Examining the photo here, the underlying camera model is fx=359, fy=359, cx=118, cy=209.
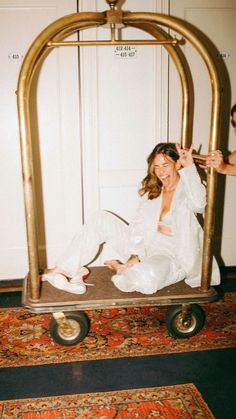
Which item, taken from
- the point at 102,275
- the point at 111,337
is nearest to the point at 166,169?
the point at 102,275

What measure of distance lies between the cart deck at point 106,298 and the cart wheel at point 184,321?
13 cm

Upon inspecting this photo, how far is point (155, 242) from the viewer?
8.55ft

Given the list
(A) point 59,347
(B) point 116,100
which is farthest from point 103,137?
(A) point 59,347

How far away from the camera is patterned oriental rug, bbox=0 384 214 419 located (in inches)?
74.6

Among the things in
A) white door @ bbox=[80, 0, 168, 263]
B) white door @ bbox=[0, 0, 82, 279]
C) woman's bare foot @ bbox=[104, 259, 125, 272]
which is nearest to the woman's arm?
woman's bare foot @ bbox=[104, 259, 125, 272]

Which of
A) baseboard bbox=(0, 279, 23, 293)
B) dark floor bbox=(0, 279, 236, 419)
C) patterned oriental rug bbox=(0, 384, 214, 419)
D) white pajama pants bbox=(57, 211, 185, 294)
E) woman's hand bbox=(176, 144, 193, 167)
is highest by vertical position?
woman's hand bbox=(176, 144, 193, 167)

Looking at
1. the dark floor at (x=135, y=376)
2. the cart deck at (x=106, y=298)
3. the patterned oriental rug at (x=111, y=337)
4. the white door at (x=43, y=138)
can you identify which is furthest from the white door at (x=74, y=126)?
the dark floor at (x=135, y=376)

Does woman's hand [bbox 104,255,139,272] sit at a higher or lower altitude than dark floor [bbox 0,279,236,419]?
higher

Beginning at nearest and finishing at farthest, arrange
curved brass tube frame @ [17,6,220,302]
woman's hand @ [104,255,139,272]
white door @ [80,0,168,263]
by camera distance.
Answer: curved brass tube frame @ [17,6,220,302] → woman's hand @ [104,255,139,272] → white door @ [80,0,168,263]

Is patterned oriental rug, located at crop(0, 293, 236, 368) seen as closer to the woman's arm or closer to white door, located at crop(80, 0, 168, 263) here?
the woman's arm

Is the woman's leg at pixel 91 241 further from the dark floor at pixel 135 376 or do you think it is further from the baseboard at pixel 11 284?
the baseboard at pixel 11 284

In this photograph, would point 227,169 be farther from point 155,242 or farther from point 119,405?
point 119,405

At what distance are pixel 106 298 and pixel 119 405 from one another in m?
0.64

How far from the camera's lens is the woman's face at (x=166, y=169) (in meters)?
2.56
